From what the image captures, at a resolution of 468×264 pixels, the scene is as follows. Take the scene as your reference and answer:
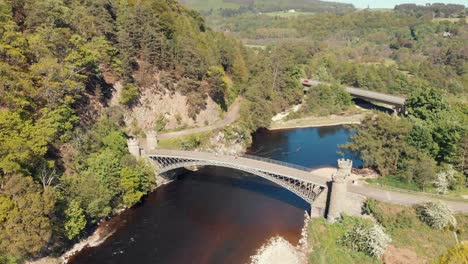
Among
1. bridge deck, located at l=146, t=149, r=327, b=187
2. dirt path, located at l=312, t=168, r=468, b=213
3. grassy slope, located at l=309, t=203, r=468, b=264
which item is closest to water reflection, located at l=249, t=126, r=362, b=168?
dirt path, located at l=312, t=168, r=468, b=213

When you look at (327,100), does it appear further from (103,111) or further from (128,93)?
(103,111)

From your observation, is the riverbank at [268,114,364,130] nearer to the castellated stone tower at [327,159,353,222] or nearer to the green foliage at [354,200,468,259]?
the castellated stone tower at [327,159,353,222]

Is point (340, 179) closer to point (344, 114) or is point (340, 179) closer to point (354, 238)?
point (354, 238)

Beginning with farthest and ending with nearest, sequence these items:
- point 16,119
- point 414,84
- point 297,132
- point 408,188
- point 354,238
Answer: point 414,84 → point 297,132 → point 408,188 → point 354,238 → point 16,119

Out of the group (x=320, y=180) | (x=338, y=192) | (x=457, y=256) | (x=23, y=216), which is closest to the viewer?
(x=457, y=256)

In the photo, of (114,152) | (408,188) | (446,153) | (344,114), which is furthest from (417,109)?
(114,152)

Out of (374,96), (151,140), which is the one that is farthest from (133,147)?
(374,96)
